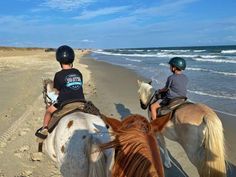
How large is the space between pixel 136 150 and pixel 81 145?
5.64 ft

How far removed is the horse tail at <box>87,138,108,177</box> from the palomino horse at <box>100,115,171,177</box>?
1.06 meters

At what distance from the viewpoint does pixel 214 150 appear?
5457mm

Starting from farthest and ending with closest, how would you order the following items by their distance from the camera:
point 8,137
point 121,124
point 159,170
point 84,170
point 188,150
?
point 8,137 → point 188,150 → point 84,170 → point 121,124 → point 159,170

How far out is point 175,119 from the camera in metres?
6.26

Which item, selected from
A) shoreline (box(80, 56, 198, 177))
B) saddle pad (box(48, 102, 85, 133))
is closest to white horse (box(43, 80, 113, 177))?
saddle pad (box(48, 102, 85, 133))

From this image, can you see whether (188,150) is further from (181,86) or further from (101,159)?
(101,159)

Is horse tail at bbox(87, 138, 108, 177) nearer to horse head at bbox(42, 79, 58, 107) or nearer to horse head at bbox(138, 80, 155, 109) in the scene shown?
horse head at bbox(42, 79, 58, 107)

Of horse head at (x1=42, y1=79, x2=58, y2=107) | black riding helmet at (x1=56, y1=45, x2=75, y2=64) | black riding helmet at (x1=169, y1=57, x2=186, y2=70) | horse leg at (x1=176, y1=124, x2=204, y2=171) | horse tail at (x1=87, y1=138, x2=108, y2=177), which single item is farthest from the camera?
black riding helmet at (x1=169, y1=57, x2=186, y2=70)

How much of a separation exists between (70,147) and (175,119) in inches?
102

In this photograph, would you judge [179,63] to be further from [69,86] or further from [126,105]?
[126,105]

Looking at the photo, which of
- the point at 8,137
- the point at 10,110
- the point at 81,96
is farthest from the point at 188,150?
the point at 10,110

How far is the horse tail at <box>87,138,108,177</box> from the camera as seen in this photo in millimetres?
3822

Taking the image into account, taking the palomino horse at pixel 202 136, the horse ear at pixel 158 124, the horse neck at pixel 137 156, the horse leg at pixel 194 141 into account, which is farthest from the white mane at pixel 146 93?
the horse neck at pixel 137 156

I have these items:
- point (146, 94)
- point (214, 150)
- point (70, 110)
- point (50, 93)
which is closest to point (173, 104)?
point (214, 150)
